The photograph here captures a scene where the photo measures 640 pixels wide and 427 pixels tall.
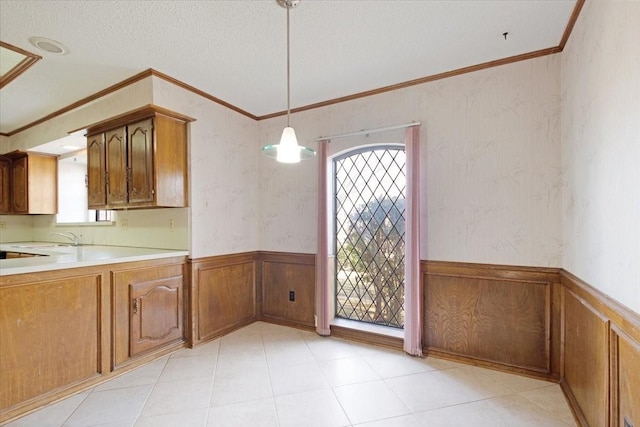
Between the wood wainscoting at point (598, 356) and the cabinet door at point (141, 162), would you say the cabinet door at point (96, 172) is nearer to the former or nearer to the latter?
the cabinet door at point (141, 162)

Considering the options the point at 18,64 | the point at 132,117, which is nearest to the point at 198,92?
the point at 132,117

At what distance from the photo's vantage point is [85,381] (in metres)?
2.17

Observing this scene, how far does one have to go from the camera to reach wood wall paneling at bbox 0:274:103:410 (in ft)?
6.03

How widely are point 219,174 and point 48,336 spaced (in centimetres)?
189

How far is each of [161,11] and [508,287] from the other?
315cm

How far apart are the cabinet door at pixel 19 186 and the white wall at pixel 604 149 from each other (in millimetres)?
5890

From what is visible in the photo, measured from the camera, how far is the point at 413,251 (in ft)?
8.57

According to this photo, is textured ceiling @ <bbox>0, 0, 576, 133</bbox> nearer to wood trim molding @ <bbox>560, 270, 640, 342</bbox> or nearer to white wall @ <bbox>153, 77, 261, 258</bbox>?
white wall @ <bbox>153, 77, 261, 258</bbox>

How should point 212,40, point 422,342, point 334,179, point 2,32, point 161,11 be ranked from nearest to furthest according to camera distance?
point 161,11
point 2,32
point 212,40
point 422,342
point 334,179

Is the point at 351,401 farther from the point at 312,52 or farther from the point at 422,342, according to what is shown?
the point at 312,52

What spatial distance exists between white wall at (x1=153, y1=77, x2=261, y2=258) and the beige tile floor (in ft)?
3.78

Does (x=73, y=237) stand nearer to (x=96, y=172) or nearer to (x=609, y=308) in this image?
(x=96, y=172)

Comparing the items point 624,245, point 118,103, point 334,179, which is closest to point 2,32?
point 118,103

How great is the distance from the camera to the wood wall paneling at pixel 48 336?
72.4 inches
